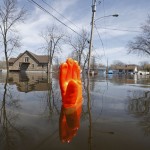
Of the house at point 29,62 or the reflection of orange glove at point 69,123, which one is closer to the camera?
the reflection of orange glove at point 69,123

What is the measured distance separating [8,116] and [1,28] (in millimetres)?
37280

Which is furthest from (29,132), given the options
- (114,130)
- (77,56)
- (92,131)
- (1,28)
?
(77,56)

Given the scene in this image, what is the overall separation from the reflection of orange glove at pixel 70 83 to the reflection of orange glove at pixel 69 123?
0.39m

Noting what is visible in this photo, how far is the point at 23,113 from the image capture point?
8328 millimetres

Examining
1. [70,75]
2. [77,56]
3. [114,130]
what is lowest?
[114,130]

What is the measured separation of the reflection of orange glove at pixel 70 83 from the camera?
909 centimetres

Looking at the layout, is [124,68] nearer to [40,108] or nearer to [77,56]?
[77,56]

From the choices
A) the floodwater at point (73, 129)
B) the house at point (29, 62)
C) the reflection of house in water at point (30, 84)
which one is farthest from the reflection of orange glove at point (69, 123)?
the house at point (29, 62)

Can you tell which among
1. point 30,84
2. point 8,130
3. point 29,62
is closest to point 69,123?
point 8,130

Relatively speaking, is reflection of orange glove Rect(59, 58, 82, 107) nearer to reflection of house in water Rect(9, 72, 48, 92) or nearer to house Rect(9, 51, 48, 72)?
reflection of house in water Rect(9, 72, 48, 92)

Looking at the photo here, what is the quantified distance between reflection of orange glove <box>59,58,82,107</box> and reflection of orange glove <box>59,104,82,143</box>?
391mm

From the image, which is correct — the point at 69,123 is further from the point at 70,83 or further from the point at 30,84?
the point at 30,84

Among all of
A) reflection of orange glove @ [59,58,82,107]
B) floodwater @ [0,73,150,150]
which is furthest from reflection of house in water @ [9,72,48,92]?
floodwater @ [0,73,150,150]

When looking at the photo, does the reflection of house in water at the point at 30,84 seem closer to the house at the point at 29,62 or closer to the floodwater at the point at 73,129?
the floodwater at the point at 73,129
